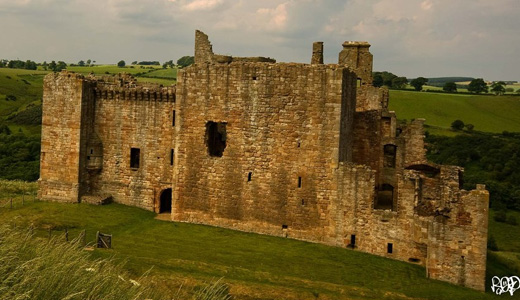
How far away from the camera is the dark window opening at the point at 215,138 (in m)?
24.4

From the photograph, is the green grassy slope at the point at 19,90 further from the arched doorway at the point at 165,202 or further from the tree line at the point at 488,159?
the tree line at the point at 488,159

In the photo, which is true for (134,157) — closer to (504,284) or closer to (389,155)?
(389,155)

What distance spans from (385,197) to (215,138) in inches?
335

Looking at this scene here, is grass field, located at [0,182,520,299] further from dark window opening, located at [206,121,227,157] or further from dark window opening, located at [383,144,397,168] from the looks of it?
dark window opening, located at [383,144,397,168]

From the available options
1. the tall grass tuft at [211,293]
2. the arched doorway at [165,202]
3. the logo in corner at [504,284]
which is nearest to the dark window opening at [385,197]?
the logo in corner at [504,284]

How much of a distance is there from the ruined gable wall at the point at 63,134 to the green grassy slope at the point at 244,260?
1.36 m

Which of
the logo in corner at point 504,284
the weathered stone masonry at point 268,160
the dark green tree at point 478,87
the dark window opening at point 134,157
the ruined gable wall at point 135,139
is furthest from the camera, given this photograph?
the dark green tree at point 478,87

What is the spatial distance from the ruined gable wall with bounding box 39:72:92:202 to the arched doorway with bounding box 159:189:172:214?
3.99 metres

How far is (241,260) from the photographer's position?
19.5 metres

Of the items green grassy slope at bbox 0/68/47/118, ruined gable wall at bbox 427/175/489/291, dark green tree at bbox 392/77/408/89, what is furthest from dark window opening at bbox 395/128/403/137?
dark green tree at bbox 392/77/408/89

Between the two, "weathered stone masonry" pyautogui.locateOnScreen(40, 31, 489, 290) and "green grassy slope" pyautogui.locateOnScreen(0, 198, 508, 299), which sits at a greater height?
"weathered stone masonry" pyautogui.locateOnScreen(40, 31, 489, 290)

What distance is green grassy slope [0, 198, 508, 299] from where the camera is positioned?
16.7 metres

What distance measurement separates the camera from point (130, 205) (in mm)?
27047

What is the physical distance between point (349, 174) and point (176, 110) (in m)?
8.17
